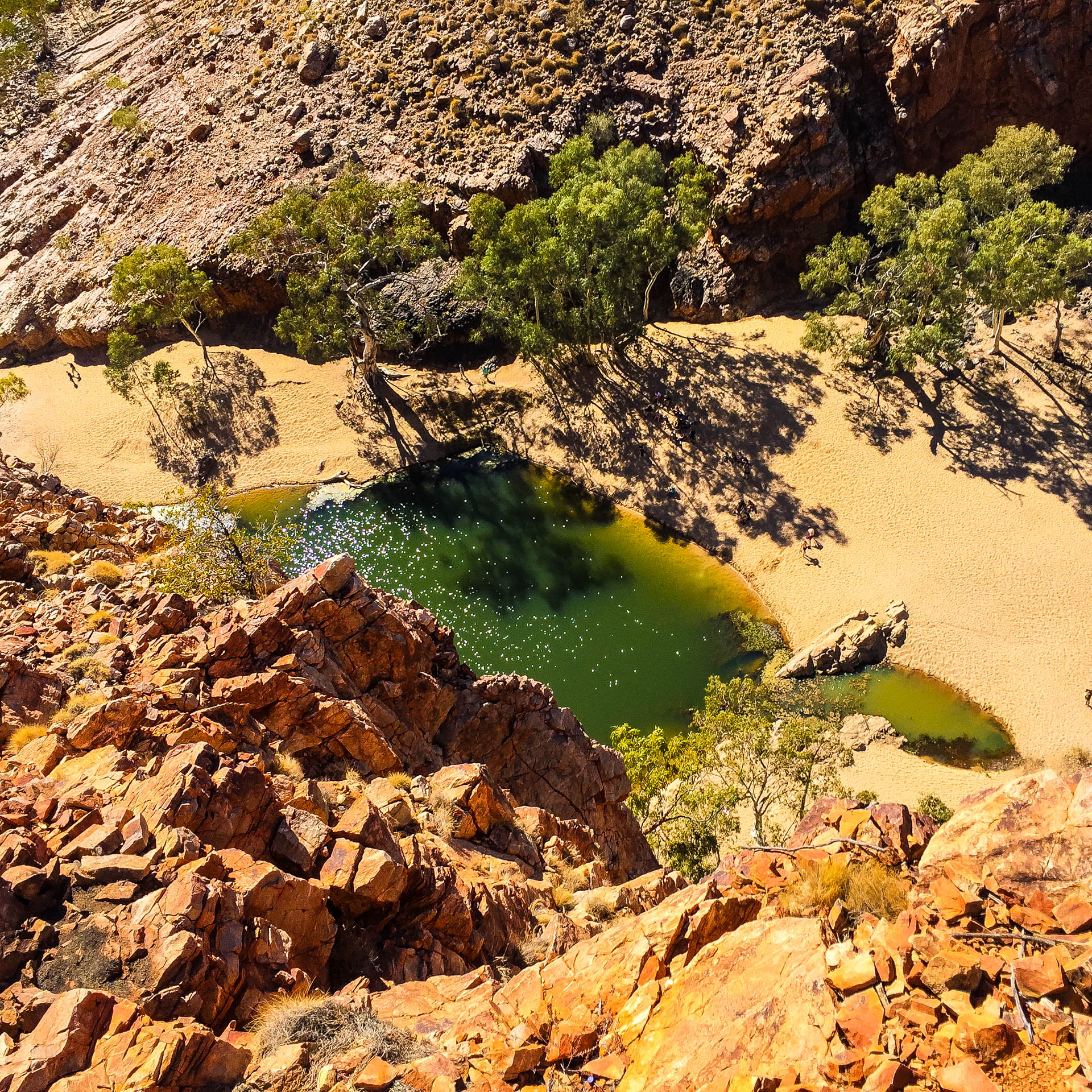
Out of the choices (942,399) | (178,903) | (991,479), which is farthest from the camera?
(942,399)

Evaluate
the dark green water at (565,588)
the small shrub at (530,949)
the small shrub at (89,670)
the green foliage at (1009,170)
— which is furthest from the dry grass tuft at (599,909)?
the green foliage at (1009,170)

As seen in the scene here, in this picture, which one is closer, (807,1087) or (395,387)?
(807,1087)

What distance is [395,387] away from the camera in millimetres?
55031

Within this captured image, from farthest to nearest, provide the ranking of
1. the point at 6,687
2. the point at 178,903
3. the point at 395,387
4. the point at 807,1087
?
1. the point at 395,387
2. the point at 6,687
3. the point at 178,903
4. the point at 807,1087

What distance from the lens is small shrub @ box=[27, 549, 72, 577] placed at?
27.5m

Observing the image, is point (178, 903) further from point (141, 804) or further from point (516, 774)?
point (516, 774)

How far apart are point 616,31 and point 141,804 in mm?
62999

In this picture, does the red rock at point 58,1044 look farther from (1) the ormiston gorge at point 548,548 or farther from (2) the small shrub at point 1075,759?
(2) the small shrub at point 1075,759

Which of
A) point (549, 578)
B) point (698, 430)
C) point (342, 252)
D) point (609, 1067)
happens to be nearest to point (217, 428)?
point (342, 252)

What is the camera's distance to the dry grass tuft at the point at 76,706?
63.8 ft

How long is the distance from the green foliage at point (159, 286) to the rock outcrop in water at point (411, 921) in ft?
127

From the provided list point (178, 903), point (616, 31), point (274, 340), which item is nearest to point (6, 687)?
point (178, 903)

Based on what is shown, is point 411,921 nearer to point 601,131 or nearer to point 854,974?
point 854,974

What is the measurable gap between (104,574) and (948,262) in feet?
157
